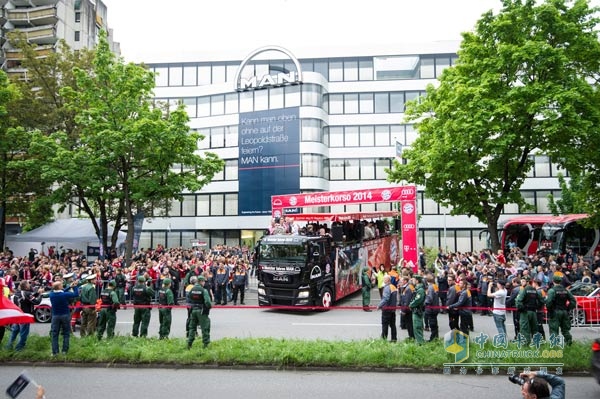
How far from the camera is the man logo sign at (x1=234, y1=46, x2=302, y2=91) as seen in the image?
133ft

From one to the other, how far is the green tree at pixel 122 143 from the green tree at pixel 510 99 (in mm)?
13435

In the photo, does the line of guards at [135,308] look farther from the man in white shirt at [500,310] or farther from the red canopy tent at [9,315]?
the man in white shirt at [500,310]

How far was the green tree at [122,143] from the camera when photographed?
23.5 meters

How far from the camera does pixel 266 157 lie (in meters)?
41.3

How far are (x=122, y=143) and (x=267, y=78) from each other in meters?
21.6

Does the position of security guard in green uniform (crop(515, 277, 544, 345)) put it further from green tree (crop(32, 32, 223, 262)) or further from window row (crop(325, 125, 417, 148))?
window row (crop(325, 125, 417, 148))

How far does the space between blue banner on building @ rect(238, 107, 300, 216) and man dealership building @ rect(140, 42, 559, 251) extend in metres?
0.09

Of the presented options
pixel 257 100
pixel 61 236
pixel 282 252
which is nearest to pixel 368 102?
pixel 257 100

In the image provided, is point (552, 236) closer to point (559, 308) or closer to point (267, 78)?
point (559, 308)

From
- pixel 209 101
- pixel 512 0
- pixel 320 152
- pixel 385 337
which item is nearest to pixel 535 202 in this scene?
pixel 320 152

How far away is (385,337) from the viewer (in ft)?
36.9

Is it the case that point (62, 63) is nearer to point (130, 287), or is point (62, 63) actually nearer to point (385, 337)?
point (130, 287)

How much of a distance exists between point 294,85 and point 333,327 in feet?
102

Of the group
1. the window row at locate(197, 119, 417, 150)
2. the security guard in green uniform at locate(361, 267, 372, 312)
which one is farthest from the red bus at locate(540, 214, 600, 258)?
the window row at locate(197, 119, 417, 150)
